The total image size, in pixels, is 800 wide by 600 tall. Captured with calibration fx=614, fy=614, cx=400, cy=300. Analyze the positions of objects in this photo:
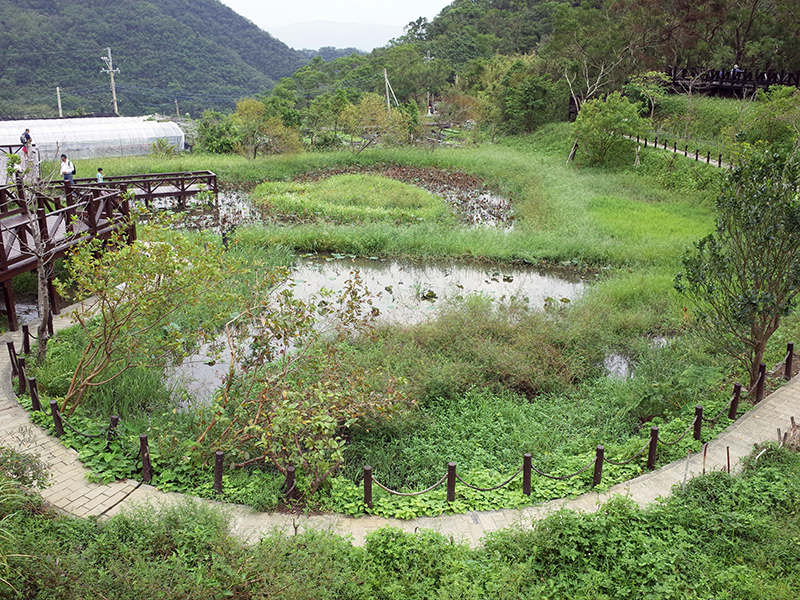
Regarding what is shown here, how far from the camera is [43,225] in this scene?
1238 centimetres

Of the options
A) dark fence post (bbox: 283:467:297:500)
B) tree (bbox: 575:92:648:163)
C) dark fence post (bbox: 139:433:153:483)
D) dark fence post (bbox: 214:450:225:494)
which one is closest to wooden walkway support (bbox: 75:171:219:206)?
Answer: dark fence post (bbox: 139:433:153:483)

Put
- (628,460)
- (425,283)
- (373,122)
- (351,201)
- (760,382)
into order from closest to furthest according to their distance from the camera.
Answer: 1. (628,460)
2. (760,382)
3. (425,283)
4. (351,201)
5. (373,122)

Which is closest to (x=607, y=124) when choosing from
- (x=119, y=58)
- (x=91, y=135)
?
(x=91, y=135)

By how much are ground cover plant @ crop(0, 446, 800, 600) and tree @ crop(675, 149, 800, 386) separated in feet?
11.2

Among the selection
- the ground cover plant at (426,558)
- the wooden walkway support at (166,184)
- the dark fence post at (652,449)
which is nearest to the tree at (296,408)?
the ground cover plant at (426,558)

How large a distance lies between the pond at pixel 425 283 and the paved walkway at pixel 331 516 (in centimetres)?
607

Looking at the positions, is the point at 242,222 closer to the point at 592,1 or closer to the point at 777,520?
the point at 777,520

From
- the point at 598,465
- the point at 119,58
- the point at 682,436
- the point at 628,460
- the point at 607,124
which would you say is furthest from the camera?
the point at 119,58

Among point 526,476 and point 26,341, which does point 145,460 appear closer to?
point 26,341

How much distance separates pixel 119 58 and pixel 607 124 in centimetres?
5261

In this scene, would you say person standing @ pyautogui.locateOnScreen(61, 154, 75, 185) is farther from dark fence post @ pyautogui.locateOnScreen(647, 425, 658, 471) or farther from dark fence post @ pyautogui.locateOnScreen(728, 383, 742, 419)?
dark fence post @ pyautogui.locateOnScreen(728, 383, 742, 419)

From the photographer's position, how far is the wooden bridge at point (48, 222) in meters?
11.1

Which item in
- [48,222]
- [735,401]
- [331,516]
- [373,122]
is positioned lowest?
[331,516]

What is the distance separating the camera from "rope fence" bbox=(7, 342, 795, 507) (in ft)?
23.5
